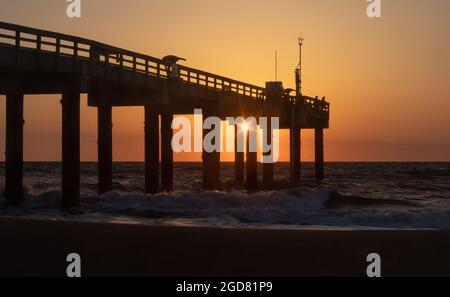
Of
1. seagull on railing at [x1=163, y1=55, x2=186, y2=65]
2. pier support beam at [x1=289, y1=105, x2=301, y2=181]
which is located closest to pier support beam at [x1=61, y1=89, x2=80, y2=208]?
seagull on railing at [x1=163, y1=55, x2=186, y2=65]

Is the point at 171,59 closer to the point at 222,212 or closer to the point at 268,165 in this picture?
the point at 222,212

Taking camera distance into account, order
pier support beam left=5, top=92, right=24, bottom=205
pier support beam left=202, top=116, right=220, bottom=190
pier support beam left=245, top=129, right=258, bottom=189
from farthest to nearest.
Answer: pier support beam left=245, top=129, right=258, bottom=189
pier support beam left=202, top=116, right=220, bottom=190
pier support beam left=5, top=92, right=24, bottom=205

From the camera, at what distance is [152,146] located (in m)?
32.3

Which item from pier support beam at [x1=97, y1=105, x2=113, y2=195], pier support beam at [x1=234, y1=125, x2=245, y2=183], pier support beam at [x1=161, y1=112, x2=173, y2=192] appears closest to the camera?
pier support beam at [x1=97, y1=105, x2=113, y2=195]

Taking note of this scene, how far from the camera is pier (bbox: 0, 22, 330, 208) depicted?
22391 mm

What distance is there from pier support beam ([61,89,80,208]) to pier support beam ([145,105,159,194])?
8.60 m

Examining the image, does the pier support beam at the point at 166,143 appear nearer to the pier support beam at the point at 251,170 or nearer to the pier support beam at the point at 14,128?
the pier support beam at the point at 14,128

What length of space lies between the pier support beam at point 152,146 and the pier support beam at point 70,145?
860 centimetres

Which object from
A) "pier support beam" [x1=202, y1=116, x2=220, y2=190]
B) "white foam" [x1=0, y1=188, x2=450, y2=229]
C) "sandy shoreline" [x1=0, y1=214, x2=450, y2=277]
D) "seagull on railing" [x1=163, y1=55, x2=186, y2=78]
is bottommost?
"white foam" [x1=0, y1=188, x2=450, y2=229]

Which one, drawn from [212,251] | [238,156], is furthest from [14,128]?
[238,156]

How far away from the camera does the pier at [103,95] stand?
22391 millimetres

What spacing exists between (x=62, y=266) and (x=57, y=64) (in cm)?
1330

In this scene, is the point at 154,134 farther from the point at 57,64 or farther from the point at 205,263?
the point at 205,263

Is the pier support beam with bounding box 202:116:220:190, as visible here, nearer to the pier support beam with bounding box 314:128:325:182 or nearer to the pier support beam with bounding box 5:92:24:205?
the pier support beam with bounding box 5:92:24:205
